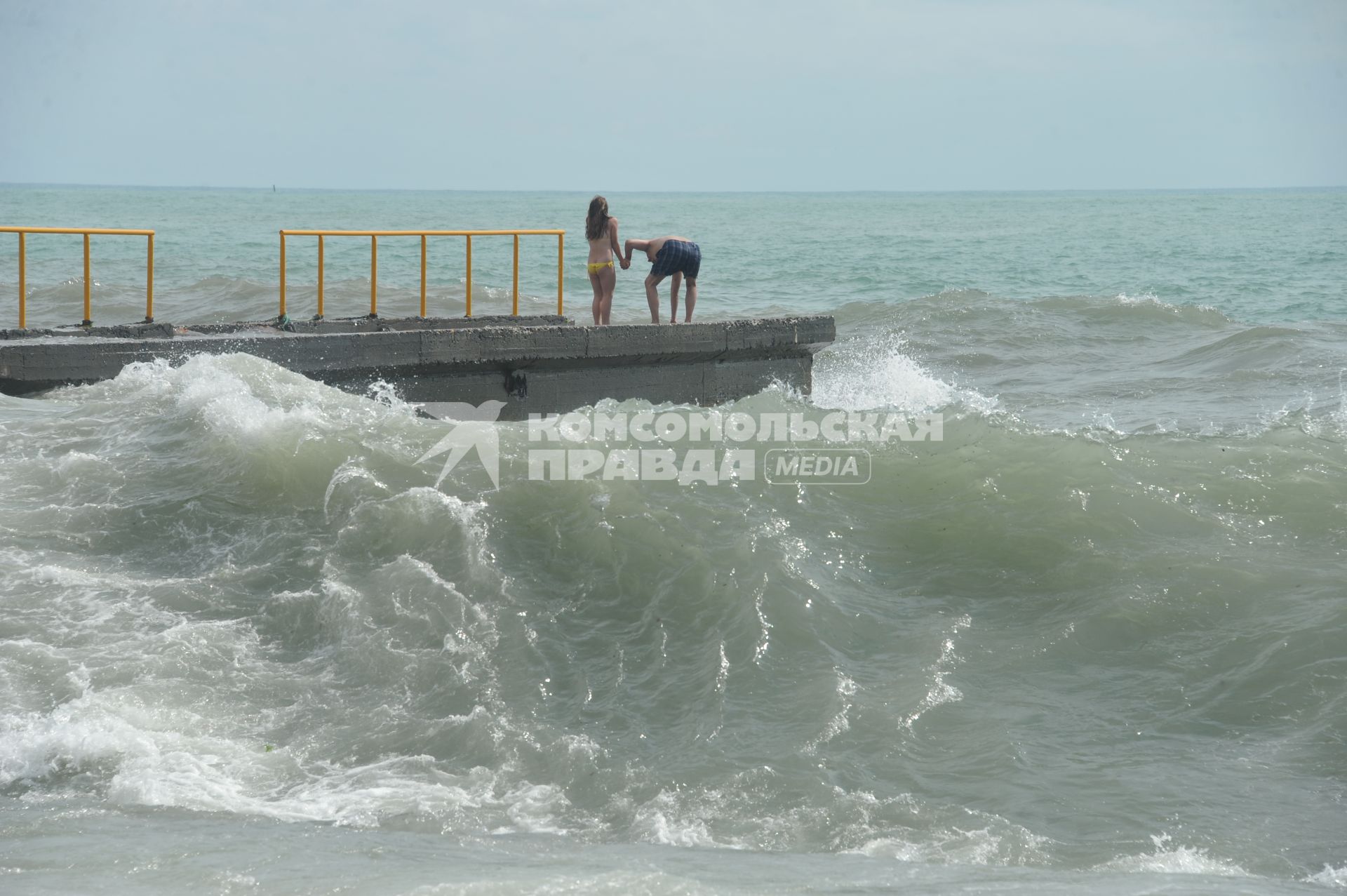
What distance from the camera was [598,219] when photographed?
1194cm

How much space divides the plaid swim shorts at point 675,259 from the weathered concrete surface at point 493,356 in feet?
1.79

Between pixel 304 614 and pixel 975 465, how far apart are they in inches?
187

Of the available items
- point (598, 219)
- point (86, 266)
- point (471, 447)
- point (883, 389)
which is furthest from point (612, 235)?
point (86, 266)

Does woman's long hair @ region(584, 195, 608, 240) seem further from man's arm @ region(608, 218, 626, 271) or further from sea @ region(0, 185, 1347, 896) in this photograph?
sea @ region(0, 185, 1347, 896)

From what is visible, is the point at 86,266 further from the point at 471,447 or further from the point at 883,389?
the point at 883,389

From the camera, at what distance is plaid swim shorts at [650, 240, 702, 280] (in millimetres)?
12195

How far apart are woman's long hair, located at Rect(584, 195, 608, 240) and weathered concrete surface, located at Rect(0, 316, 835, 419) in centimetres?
91

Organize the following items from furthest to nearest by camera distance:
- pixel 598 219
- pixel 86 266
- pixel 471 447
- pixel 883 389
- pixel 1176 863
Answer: pixel 883 389
pixel 598 219
pixel 86 266
pixel 471 447
pixel 1176 863

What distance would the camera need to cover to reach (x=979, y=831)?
15.4 ft

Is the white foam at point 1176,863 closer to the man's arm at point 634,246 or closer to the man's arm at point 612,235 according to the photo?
the man's arm at point 634,246

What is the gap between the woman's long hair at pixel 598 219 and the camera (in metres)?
11.8

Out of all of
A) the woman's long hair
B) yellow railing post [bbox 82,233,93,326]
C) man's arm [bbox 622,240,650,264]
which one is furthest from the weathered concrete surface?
the woman's long hair

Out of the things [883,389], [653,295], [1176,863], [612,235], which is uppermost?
[612,235]

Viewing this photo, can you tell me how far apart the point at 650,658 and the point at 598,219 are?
6.46 meters
